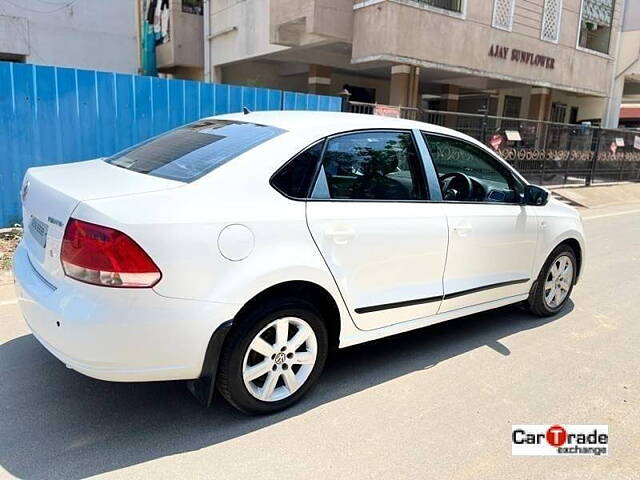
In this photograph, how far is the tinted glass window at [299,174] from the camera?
2.92 metres

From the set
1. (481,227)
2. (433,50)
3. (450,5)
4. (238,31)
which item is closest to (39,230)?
(481,227)

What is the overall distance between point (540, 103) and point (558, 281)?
1545 cm

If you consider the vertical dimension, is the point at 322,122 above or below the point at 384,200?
above

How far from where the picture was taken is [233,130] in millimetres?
3324

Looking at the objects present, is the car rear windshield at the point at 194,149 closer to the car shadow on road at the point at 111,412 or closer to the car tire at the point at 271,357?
the car tire at the point at 271,357

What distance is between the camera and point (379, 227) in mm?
3207

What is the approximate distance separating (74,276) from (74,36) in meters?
20.4

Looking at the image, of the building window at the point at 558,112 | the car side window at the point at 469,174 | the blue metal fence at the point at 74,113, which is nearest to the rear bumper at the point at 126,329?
the car side window at the point at 469,174

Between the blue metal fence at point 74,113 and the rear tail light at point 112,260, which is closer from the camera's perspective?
the rear tail light at point 112,260

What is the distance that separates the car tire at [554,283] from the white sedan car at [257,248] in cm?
63

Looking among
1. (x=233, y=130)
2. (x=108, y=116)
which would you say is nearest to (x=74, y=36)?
(x=108, y=116)

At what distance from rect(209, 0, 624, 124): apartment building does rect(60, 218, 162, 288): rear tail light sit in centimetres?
1127

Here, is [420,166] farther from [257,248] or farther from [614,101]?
[614,101]

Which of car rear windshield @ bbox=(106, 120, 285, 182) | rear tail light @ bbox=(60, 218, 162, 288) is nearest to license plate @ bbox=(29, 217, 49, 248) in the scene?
rear tail light @ bbox=(60, 218, 162, 288)
